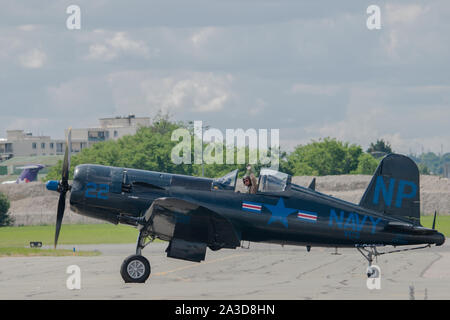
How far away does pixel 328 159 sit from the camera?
113875 mm

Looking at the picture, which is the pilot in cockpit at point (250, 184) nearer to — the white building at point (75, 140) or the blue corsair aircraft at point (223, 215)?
the blue corsair aircraft at point (223, 215)

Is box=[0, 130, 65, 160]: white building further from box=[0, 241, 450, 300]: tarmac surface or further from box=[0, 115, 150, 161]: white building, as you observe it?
box=[0, 241, 450, 300]: tarmac surface

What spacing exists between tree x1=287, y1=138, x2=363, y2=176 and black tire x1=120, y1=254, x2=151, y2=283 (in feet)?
311

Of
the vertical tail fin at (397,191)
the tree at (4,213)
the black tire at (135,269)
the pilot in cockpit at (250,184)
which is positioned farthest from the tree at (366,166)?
the black tire at (135,269)

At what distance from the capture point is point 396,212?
18.2 meters

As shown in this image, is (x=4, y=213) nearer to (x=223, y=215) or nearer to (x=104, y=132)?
(x=223, y=215)

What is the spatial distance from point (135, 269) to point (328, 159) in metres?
97.9

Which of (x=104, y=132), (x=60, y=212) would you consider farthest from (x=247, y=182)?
(x=104, y=132)

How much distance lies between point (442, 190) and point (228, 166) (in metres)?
26.1

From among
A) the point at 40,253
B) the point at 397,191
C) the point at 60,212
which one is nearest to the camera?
the point at 397,191


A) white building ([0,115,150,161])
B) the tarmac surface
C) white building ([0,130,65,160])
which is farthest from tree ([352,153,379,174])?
white building ([0,130,65,160])

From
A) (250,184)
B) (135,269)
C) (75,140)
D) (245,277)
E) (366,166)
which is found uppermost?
(75,140)

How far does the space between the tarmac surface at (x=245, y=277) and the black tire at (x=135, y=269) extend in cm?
22
